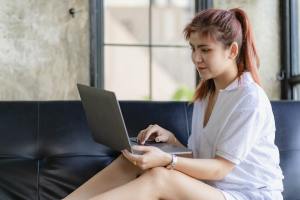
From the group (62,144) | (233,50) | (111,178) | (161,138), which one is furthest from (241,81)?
(62,144)

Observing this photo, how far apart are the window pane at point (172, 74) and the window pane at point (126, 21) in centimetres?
15

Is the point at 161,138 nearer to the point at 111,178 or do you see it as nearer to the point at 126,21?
the point at 111,178

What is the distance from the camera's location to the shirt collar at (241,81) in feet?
5.60

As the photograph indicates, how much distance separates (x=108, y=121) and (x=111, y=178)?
0.27 metres

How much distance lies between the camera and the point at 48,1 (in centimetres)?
269

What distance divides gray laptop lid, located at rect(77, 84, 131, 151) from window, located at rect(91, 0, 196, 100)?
1034 millimetres

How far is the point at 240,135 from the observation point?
158 centimetres

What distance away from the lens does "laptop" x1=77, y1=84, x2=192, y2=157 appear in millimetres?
1513

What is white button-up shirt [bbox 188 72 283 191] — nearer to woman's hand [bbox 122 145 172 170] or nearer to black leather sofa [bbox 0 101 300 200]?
woman's hand [bbox 122 145 172 170]

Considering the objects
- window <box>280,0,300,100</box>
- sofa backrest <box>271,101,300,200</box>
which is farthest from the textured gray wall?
window <box>280,0,300,100</box>

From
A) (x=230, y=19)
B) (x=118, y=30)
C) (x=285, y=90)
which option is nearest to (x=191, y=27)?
(x=230, y=19)

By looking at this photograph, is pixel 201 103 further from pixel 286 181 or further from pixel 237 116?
pixel 286 181

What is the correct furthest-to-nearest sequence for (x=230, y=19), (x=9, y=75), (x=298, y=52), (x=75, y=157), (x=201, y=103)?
(x=298, y=52), (x=9, y=75), (x=75, y=157), (x=201, y=103), (x=230, y=19)

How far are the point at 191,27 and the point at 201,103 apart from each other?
0.35 m
